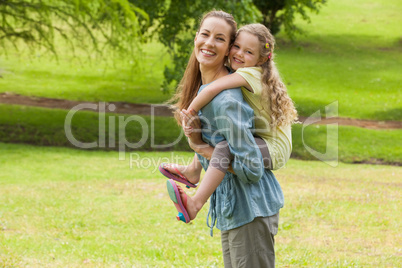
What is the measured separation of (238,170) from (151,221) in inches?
179

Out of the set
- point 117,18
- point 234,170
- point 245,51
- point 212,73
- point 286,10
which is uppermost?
point 286,10

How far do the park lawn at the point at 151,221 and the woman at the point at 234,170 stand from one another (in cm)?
214

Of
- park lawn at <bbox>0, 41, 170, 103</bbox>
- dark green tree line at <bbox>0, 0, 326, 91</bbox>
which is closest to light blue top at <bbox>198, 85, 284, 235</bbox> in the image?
dark green tree line at <bbox>0, 0, 326, 91</bbox>

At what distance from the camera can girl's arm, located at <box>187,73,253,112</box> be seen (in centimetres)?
258

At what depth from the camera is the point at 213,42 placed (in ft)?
9.00

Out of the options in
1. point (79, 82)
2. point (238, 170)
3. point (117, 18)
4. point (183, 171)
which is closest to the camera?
point (238, 170)

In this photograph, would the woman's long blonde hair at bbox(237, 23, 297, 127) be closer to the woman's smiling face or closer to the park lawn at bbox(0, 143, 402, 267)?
the woman's smiling face

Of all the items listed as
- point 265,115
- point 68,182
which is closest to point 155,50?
point 68,182

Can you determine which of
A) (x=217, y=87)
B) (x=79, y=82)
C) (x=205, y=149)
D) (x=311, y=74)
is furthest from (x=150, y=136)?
(x=217, y=87)

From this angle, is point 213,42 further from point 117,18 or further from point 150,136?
point 150,136

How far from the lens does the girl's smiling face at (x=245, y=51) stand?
9.01ft

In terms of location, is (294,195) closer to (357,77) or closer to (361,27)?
(357,77)

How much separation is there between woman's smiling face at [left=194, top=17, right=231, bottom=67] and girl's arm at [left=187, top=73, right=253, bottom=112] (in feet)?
0.62

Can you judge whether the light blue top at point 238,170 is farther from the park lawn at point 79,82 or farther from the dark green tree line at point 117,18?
the park lawn at point 79,82
